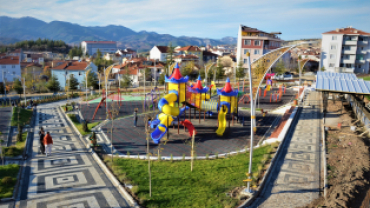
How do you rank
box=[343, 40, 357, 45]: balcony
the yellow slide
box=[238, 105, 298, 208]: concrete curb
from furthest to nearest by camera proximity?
box=[343, 40, 357, 45]: balcony
the yellow slide
box=[238, 105, 298, 208]: concrete curb

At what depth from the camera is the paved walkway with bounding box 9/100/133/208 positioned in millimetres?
10367

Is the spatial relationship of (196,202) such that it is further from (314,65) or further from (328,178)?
(314,65)

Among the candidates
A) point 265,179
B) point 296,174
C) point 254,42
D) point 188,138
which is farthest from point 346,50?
point 265,179

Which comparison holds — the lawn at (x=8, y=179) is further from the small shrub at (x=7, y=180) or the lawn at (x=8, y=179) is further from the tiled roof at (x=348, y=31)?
the tiled roof at (x=348, y=31)

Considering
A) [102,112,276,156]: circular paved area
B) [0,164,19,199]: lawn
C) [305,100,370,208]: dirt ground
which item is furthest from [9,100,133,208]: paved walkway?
[305,100,370,208]: dirt ground

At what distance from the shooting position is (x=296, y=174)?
12.4 m

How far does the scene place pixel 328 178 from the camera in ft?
39.0

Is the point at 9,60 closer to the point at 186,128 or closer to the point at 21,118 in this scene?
the point at 21,118

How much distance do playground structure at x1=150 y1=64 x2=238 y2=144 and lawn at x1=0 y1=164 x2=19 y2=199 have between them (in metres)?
7.71

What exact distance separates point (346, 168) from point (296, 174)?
2840 mm

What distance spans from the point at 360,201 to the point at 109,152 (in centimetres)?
1320

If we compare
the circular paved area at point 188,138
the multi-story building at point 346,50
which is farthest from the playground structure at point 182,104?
the multi-story building at point 346,50

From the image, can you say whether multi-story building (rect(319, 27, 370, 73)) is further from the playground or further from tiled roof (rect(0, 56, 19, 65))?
tiled roof (rect(0, 56, 19, 65))

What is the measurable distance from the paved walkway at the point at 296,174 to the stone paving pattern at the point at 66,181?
6109 mm
